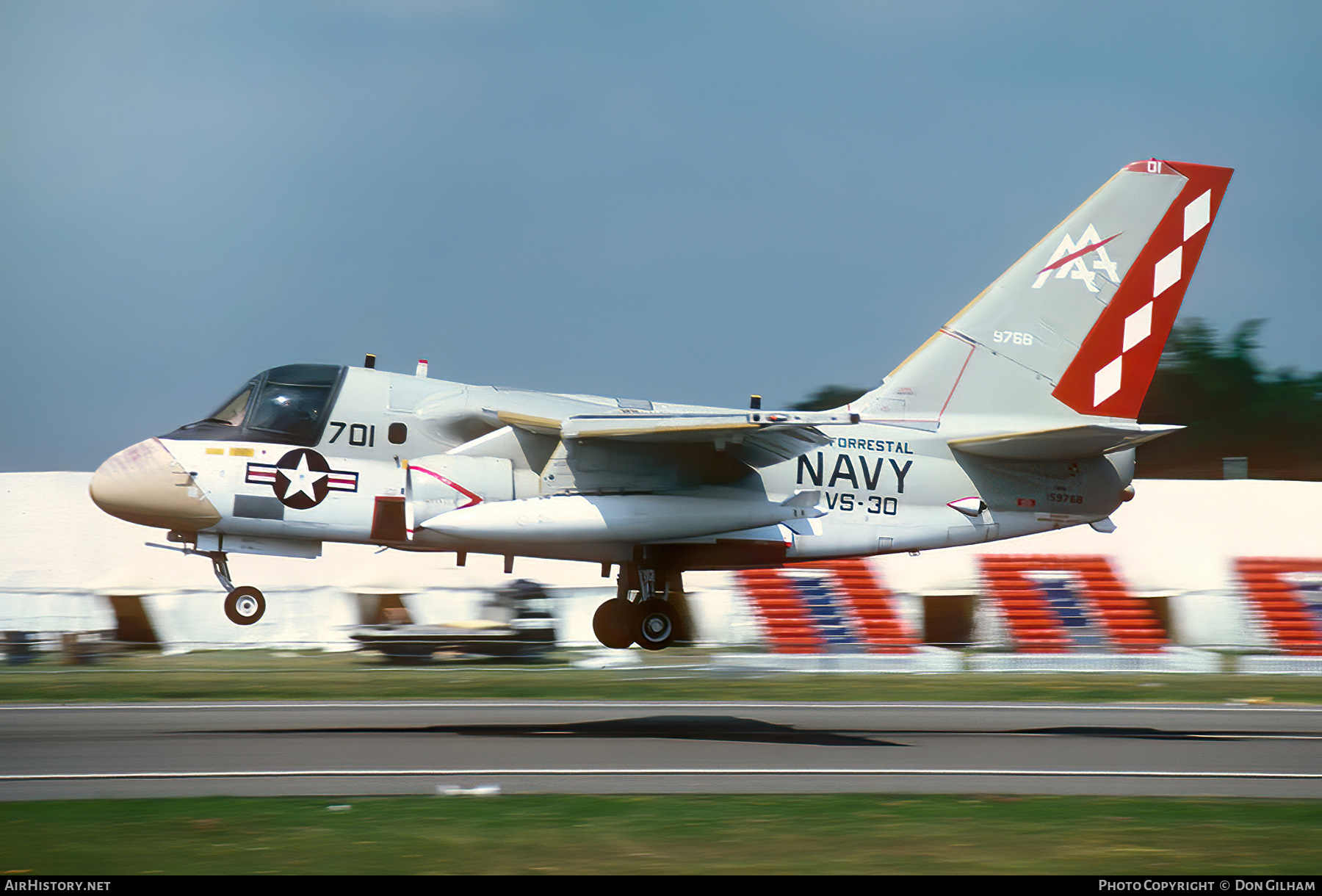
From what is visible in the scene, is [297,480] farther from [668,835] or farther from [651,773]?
[668,835]

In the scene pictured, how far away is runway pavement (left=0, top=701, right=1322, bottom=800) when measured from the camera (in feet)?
42.2

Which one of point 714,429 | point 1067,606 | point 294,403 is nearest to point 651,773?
point 714,429

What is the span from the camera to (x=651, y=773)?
13.5 metres

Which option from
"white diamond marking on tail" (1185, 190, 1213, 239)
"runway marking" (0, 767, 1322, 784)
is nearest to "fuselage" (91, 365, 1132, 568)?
"runway marking" (0, 767, 1322, 784)

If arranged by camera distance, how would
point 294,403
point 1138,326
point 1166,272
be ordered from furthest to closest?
point 1166,272 → point 1138,326 → point 294,403

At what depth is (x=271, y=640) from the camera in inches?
1050

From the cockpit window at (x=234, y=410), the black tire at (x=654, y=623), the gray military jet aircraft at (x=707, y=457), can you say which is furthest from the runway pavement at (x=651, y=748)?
the cockpit window at (x=234, y=410)

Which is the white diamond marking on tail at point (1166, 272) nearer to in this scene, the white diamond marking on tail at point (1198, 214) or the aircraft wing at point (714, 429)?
the white diamond marking on tail at point (1198, 214)

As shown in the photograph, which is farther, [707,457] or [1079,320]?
[1079,320]

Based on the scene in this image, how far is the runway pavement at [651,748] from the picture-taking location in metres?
12.9

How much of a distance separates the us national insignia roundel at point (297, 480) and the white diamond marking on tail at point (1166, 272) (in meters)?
12.0

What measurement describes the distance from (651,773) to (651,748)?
1860 mm

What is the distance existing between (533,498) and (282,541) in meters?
3.41

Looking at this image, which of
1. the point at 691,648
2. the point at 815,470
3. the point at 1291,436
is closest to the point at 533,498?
the point at 815,470
